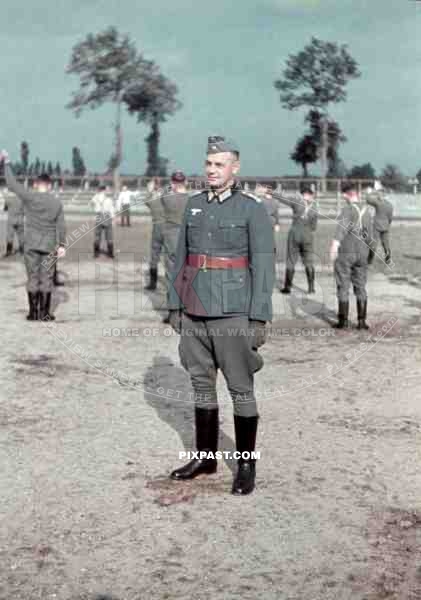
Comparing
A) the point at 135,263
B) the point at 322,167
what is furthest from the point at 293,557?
the point at 322,167

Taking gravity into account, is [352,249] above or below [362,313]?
above

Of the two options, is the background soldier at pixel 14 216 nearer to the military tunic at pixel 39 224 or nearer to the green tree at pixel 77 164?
the military tunic at pixel 39 224

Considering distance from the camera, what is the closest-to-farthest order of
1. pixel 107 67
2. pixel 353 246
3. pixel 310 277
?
pixel 353 246, pixel 310 277, pixel 107 67

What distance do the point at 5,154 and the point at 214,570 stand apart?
6949 mm

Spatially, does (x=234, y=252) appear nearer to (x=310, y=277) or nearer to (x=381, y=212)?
(x=310, y=277)

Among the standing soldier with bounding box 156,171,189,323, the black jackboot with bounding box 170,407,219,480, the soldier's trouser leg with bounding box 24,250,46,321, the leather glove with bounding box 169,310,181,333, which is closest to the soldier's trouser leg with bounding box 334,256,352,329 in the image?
the standing soldier with bounding box 156,171,189,323

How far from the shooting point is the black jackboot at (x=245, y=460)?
5281mm

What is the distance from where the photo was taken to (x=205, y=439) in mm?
5613

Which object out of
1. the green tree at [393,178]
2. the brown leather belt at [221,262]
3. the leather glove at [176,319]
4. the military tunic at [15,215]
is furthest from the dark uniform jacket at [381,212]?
the green tree at [393,178]

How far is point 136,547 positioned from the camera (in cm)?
448

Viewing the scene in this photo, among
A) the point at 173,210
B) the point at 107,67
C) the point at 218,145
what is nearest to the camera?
the point at 218,145

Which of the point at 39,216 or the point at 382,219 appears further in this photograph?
the point at 382,219

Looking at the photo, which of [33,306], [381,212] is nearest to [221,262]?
[33,306]

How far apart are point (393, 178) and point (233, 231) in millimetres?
44367
